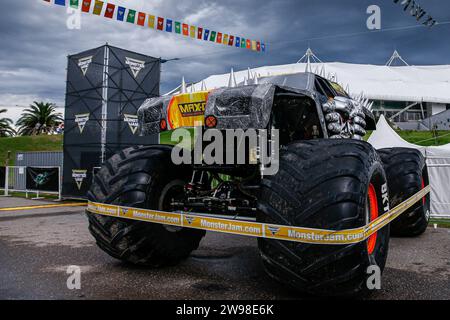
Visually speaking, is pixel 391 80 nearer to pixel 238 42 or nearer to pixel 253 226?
pixel 238 42

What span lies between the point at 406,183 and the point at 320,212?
151 inches

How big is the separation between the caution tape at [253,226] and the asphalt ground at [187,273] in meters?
0.62

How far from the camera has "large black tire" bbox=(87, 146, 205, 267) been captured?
4.08 metres

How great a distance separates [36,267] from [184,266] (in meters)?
1.69

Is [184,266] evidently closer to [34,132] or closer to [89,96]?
[89,96]

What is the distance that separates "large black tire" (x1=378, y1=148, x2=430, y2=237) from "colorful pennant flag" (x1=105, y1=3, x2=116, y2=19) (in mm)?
6161

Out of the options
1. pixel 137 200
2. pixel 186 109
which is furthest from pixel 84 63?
pixel 186 109

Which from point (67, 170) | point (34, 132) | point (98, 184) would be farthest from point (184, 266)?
point (34, 132)

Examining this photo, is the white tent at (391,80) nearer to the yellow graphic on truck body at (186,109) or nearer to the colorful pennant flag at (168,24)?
the colorful pennant flag at (168,24)

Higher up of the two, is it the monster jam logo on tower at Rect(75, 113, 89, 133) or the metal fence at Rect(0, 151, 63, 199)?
the monster jam logo on tower at Rect(75, 113, 89, 133)

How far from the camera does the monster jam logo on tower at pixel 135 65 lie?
1562cm

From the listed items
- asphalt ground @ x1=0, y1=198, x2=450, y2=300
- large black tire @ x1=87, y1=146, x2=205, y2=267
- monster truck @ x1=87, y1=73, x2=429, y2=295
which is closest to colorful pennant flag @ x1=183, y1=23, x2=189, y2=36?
monster truck @ x1=87, y1=73, x2=429, y2=295

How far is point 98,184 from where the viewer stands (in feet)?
14.0

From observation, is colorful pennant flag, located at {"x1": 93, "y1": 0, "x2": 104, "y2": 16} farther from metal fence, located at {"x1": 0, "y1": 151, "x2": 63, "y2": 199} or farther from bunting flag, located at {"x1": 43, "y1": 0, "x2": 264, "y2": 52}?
metal fence, located at {"x1": 0, "y1": 151, "x2": 63, "y2": 199}
